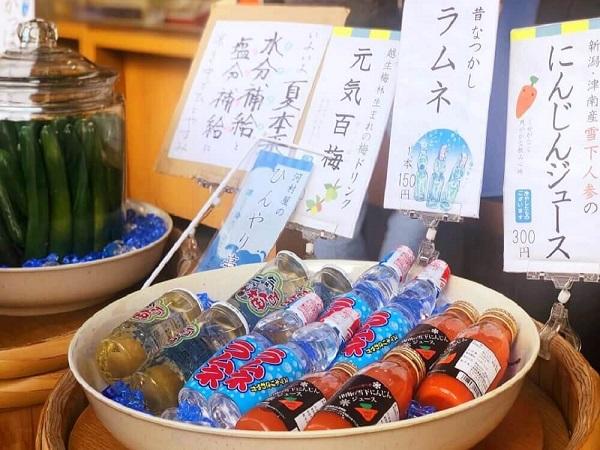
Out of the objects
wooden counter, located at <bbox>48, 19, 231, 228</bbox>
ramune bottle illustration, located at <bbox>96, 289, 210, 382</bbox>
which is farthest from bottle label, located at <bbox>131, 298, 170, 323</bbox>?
wooden counter, located at <bbox>48, 19, 231, 228</bbox>

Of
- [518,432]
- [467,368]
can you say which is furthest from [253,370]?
[518,432]

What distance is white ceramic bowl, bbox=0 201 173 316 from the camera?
1152 mm

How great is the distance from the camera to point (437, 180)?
104 centimetres

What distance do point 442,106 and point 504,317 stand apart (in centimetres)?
34

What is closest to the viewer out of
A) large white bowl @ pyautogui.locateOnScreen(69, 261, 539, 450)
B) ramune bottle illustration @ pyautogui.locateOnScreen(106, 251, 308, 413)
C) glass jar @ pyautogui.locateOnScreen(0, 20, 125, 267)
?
large white bowl @ pyautogui.locateOnScreen(69, 261, 539, 450)

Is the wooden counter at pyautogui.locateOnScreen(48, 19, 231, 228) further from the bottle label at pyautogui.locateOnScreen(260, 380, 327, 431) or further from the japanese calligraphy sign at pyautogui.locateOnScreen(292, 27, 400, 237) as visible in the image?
the bottle label at pyautogui.locateOnScreen(260, 380, 327, 431)

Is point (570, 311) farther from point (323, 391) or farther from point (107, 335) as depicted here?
point (107, 335)

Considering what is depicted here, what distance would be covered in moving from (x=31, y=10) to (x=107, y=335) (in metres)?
1.05

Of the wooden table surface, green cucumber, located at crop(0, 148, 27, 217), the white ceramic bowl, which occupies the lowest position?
the wooden table surface

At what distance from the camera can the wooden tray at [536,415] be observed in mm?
786

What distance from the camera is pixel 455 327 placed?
86 cm

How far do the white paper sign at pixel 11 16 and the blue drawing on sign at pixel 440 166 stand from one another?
105 cm

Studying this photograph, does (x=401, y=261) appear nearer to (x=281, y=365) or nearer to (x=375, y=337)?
(x=375, y=337)

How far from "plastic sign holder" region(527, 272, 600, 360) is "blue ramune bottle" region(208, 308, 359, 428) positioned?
25cm
